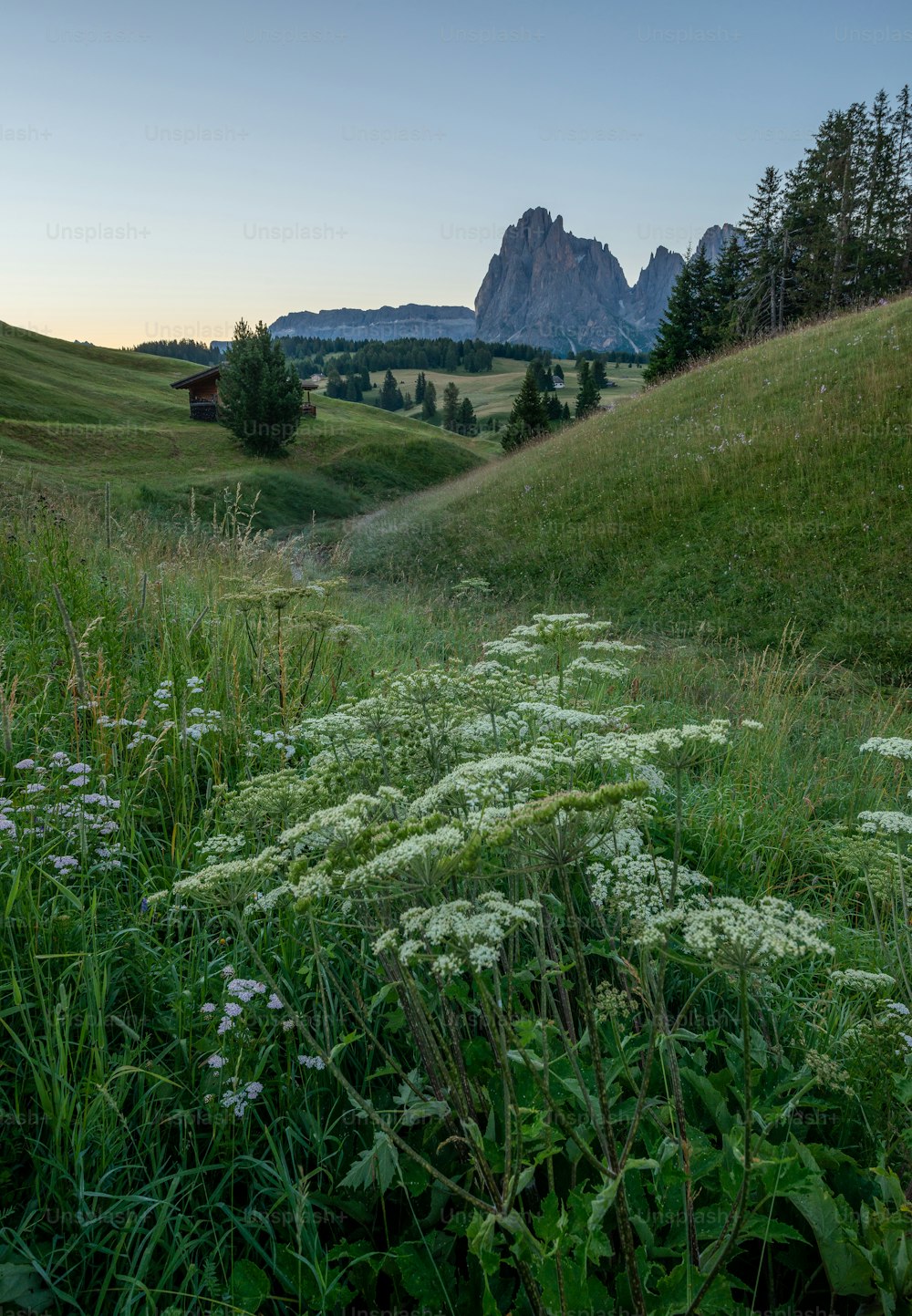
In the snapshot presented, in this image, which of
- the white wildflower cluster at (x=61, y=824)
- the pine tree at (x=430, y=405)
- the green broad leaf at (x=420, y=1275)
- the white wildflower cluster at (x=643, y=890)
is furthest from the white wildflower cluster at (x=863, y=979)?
the pine tree at (x=430, y=405)

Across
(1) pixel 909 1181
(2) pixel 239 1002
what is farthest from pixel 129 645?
(1) pixel 909 1181

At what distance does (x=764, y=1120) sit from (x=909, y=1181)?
57cm

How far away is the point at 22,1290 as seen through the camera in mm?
2158

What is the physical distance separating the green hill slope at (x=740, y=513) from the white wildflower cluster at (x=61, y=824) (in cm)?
1358

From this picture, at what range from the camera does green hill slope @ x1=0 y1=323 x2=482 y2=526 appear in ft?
136

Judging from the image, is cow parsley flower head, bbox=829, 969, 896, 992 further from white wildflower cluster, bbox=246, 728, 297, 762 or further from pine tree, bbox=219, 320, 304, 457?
pine tree, bbox=219, 320, 304, 457

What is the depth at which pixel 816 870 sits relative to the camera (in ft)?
16.7

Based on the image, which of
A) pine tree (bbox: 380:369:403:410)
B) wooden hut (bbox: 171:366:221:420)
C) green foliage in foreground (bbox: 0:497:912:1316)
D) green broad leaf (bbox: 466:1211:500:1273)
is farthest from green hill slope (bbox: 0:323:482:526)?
pine tree (bbox: 380:369:403:410)

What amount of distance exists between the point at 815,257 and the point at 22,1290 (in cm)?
7194

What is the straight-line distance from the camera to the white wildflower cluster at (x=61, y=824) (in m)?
3.52

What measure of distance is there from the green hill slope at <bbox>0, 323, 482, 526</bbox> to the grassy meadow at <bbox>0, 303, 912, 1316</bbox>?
85.1 feet

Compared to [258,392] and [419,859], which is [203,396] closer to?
[258,392]

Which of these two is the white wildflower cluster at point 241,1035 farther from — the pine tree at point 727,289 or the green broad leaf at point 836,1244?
the pine tree at point 727,289

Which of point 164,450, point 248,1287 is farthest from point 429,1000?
point 164,450
